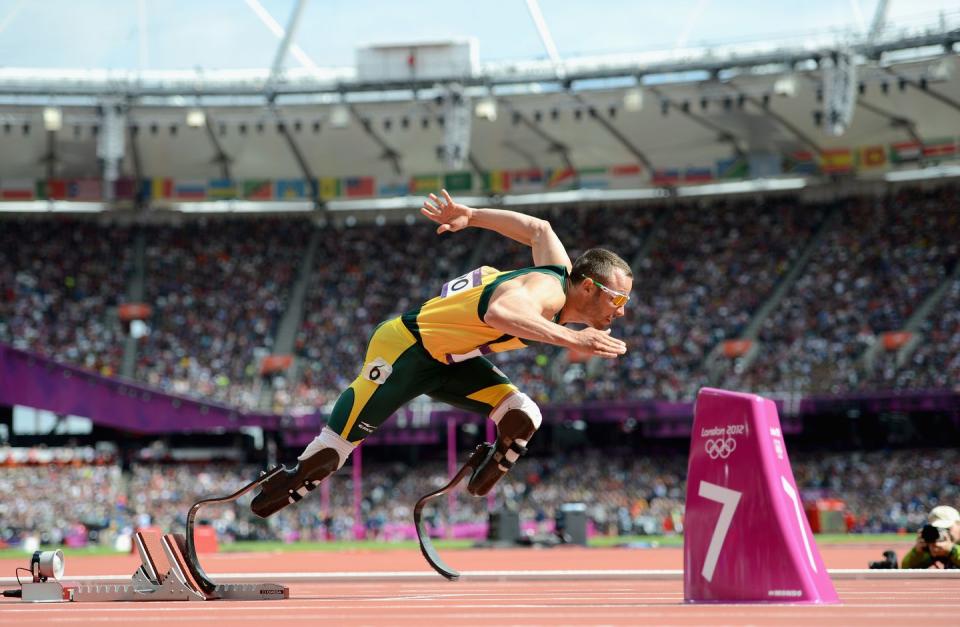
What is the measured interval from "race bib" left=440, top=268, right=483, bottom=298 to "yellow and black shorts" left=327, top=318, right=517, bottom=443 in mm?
371

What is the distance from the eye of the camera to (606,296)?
21.9 ft

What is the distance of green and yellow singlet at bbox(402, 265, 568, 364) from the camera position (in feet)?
22.4

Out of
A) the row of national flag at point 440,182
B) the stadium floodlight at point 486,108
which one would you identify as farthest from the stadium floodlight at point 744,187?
the stadium floodlight at point 486,108

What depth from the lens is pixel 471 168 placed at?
137ft

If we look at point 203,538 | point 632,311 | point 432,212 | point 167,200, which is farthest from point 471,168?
point 432,212

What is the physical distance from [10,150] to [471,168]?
15317 mm

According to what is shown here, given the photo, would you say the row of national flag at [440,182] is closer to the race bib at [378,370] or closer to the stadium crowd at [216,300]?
the stadium crowd at [216,300]

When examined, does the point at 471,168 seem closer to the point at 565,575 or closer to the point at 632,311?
the point at 632,311

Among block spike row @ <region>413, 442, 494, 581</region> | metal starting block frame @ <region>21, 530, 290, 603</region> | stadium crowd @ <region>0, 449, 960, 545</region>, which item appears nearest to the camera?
metal starting block frame @ <region>21, 530, 290, 603</region>

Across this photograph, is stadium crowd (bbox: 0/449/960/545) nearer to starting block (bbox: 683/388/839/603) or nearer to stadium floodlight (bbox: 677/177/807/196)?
stadium floodlight (bbox: 677/177/807/196)

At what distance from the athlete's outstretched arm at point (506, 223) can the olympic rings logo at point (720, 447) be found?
5.71 feet

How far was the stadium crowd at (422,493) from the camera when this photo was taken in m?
33.3

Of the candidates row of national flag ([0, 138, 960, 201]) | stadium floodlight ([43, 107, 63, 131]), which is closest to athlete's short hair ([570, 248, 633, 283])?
stadium floodlight ([43, 107, 63, 131])

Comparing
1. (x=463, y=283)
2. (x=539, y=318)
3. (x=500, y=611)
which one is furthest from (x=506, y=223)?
(x=500, y=611)
